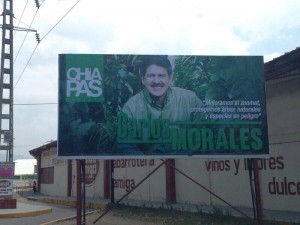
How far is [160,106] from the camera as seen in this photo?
11.0 metres

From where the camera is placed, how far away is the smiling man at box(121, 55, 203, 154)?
10.8m

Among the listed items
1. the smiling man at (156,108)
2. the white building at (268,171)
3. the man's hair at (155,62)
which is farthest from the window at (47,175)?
the man's hair at (155,62)

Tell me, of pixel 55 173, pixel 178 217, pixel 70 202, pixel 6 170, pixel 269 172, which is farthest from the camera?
pixel 55 173

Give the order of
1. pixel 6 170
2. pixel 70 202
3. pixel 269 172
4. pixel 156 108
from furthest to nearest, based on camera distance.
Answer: pixel 70 202
pixel 6 170
pixel 269 172
pixel 156 108

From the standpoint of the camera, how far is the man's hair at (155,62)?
36.2 feet

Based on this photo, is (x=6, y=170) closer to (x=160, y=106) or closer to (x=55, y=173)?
(x=160, y=106)

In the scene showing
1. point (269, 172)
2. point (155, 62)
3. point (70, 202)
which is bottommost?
point (70, 202)

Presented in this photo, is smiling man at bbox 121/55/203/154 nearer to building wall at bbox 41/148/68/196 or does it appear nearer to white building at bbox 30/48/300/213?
white building at bbox 30/48/300/213

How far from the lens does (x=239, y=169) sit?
15.8 meters

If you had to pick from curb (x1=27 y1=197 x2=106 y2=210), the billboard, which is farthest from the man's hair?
the billboard

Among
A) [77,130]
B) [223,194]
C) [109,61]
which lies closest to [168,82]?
[109,61]

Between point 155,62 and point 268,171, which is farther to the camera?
point 268,171

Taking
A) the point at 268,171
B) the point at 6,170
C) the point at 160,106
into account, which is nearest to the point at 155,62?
the point at 160,106

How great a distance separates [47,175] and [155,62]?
30.7 metres
